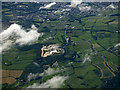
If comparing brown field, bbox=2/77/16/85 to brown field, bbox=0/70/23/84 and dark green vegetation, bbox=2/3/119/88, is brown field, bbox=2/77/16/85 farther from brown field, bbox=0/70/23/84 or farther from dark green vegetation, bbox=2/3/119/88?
dark green vegetation, bbox=2/3/119/88

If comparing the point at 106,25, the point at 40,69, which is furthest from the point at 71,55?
the point at 106,25

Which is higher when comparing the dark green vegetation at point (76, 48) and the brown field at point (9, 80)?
the dark green vegetation at point (76, 48)

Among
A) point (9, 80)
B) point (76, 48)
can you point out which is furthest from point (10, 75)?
point (76, 48)

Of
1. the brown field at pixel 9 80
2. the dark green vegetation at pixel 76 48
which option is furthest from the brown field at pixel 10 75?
the dark green vegetation at pixel 76 48

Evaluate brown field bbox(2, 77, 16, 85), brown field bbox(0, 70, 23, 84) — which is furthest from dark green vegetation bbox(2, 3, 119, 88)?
brown field bbox(2, 77, 16, 85)

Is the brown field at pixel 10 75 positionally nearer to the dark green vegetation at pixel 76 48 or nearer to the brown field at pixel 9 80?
the brown field at pixel 9 80

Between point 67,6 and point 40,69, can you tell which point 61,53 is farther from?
point 67,6

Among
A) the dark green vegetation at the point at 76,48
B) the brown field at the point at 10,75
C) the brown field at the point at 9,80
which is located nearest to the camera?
the brown field at the point at 9,80
